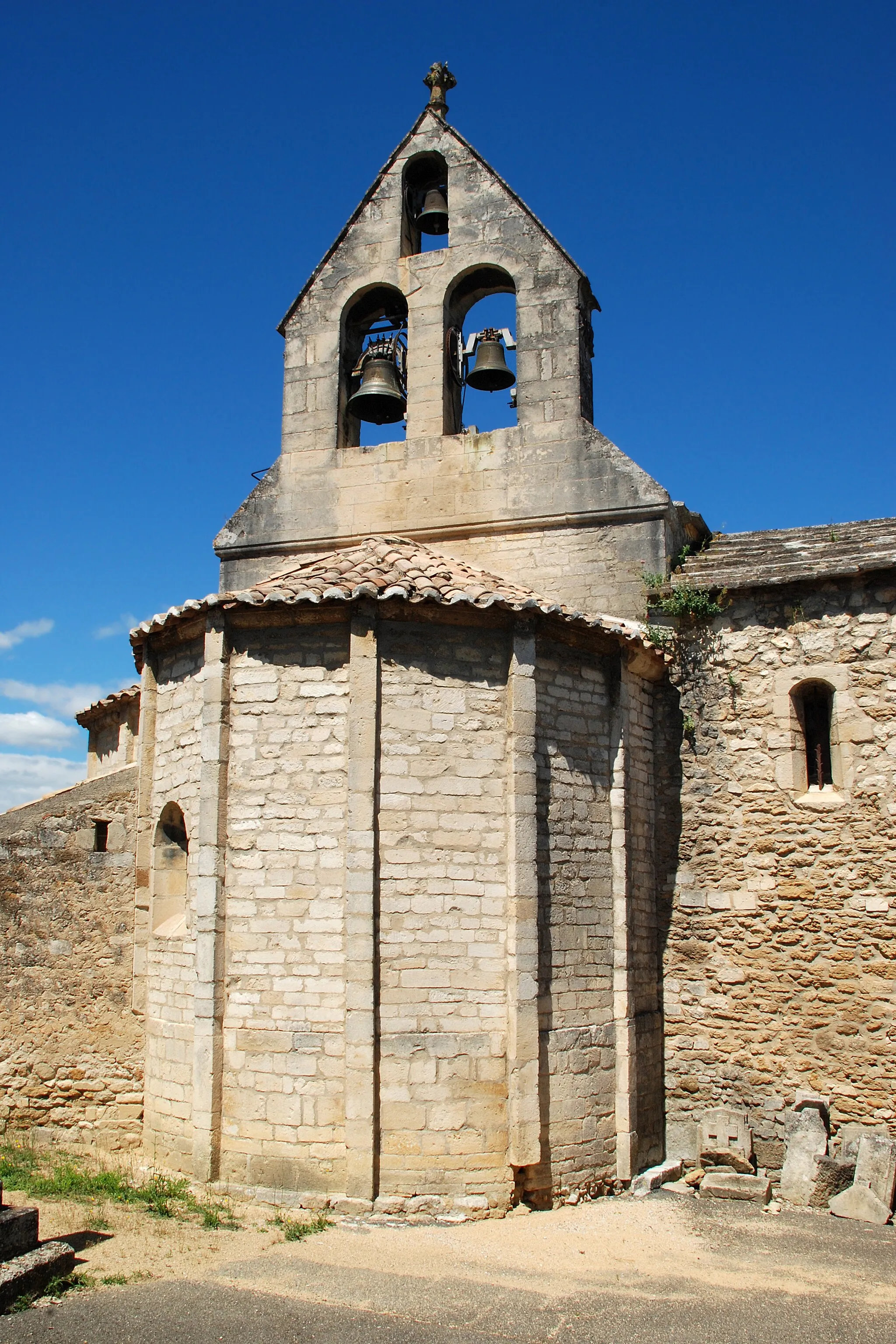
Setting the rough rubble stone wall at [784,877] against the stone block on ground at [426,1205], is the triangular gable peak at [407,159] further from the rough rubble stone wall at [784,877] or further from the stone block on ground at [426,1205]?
the stone block on ground at [426,1205]

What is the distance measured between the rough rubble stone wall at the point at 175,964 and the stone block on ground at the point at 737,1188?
14.5 feet

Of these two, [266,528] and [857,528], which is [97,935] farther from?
[857,528]

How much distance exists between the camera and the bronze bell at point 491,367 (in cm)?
1174

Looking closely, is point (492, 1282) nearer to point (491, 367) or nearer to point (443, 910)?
point (443, 910)

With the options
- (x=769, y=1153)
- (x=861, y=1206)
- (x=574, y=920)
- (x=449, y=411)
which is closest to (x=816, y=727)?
(x=574, y=920)

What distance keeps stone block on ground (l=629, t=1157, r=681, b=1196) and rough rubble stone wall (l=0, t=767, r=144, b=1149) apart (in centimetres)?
458

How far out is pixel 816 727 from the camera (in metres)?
10.6

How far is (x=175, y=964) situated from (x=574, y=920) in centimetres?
357

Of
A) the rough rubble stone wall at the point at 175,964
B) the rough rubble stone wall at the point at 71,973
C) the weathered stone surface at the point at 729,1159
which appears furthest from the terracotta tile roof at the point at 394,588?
the weathered stone surface at the point at 729,1159

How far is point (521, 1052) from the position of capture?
28.2 ft

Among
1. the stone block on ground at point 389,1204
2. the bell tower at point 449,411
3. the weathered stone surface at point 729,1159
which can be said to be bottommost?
the weathered stone surface at point 729,1159

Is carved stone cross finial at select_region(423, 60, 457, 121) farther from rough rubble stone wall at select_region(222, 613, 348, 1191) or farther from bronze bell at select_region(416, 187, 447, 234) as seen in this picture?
rough rubble stone wall at select_region(222, 613, 348, 1191)

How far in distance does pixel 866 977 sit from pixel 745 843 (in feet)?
5.15

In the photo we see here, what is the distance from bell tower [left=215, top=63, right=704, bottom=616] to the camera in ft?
36.8
